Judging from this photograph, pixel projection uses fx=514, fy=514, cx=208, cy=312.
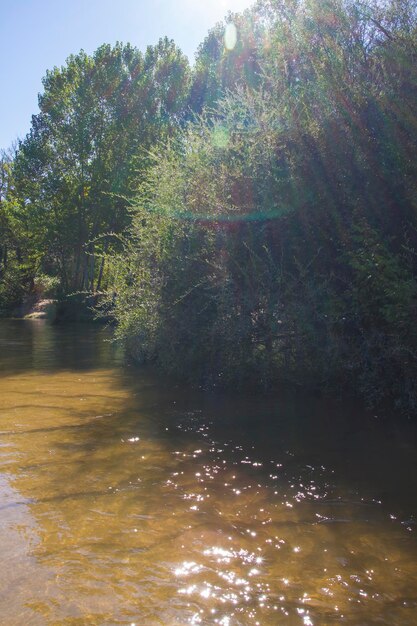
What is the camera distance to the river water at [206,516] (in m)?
3.01

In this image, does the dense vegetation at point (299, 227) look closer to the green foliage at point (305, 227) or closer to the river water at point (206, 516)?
the green foliage at point (305, 227)

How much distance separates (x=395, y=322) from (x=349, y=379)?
4.69 feet

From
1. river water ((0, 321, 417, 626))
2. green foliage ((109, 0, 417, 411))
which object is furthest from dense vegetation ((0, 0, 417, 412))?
river water ((0, 321, 417, 626))

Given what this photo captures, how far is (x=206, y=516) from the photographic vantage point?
4.18 m

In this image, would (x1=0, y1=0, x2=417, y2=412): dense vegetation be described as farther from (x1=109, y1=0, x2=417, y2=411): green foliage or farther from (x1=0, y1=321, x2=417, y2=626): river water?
(x1=0, y1=321, x2=417, y2=626): river water

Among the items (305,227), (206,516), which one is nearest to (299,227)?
(305,227)

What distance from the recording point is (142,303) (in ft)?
37.9

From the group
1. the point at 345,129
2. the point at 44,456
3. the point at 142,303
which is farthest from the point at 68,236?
the point at 44,456

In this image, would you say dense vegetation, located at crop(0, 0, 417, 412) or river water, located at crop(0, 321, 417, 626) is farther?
dense vegetation, located at crop(0, 0, 417, 412)

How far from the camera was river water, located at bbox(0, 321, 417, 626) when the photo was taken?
3010 mm

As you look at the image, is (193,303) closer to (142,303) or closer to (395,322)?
(142,303)

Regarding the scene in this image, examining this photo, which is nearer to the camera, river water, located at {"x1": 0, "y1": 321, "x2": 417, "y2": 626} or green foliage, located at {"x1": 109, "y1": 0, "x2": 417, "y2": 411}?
river water, located at {"x1": 0, "y1": 321, "x2": 417, "y2": 626}

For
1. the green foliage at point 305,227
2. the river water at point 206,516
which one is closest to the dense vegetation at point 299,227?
the green foliage at point 305,227

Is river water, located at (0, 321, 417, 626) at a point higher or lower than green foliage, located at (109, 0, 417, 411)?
lower
